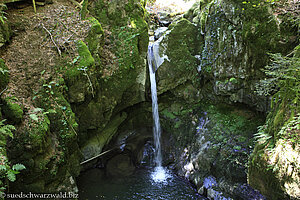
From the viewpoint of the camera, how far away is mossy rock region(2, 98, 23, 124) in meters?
4.55

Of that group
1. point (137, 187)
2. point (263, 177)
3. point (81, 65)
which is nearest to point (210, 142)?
point (263, 177)

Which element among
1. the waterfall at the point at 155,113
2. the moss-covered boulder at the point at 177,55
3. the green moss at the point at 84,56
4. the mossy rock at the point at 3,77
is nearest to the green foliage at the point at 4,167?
the mossy rock at the point at 3,77

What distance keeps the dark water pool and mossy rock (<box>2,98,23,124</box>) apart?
350 centimetres

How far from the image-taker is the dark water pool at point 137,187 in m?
6.41

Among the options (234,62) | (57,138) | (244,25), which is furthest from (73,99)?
(244,25)

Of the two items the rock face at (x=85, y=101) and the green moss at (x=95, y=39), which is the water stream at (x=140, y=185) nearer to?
the rock face at (x=85, y=101)

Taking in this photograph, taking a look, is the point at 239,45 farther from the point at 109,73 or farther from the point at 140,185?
the point at 140,185

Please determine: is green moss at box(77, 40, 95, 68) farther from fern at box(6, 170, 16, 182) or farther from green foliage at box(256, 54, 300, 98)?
green foliage at box(256, 54, 300, 98)

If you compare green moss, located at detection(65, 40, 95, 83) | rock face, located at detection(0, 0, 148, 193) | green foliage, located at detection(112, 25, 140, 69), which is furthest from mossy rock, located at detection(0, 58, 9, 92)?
green foliage, located at detection(112, 25, 140, 69)

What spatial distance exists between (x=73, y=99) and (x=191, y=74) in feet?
17.9

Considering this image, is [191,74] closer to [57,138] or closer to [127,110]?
[127,110]

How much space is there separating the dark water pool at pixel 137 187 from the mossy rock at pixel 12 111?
350 centimetres

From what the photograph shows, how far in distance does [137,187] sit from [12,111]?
15.7 feet

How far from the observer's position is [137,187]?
6.96 m
